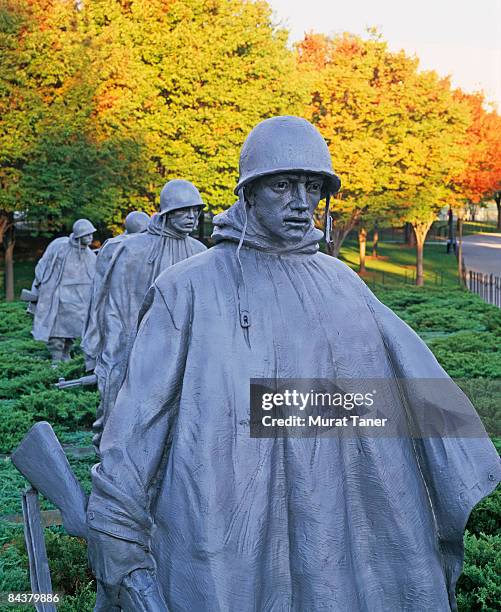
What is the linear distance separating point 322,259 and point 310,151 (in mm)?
414

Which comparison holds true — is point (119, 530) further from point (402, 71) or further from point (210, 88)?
point (402, 71)

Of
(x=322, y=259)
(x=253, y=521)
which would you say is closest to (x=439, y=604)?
(x=253, y=521)

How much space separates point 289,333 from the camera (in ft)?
11.1

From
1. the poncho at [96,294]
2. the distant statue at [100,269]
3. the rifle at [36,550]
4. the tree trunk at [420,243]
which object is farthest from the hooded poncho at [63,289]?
the tree trunk at [420,243]

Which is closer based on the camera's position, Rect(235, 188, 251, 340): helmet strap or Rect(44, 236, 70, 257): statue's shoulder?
Rect(235, 188, 251, 340): helmet strap

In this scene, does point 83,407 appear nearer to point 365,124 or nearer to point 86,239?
point 86,239

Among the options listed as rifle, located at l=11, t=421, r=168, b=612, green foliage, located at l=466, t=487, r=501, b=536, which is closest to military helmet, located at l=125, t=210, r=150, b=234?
green foliage, located at l=466, t=487, r=501, b=536

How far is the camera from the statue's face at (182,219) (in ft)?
30.8

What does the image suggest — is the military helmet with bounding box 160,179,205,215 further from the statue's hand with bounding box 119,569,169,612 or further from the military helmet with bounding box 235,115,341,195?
the statue's hand with bounding box 119,569,169,612

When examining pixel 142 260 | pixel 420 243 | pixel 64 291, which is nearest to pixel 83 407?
pixel 142 260

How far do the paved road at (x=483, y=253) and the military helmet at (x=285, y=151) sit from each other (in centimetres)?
3608

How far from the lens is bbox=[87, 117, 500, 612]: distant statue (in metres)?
3.12

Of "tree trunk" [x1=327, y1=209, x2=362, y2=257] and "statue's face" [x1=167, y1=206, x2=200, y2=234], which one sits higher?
"statue's face" [x1=167, y1=206, x2=200, y2=234]

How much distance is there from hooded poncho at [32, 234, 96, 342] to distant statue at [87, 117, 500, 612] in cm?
1509
